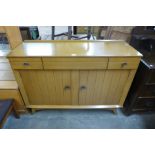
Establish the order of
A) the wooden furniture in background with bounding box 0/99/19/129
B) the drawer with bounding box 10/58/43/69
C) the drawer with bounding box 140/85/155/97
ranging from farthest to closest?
the drawer with bounding box 140/85/155/97 < the wooden furniture in background with bounding box 0/99/19/129 < the drawer with bounding box 10/58/43/69

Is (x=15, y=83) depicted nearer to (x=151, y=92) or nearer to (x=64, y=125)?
(x=64, y=125)

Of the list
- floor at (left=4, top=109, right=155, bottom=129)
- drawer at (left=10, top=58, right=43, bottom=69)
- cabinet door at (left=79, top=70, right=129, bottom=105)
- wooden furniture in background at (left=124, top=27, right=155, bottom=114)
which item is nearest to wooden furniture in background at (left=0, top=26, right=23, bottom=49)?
drawer at (left=10, top=58, right=43, bottom=69)

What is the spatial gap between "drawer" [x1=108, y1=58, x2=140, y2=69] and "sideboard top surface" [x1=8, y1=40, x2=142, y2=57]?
0.04 m

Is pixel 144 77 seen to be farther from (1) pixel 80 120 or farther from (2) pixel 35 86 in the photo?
(2) pixel 35 86

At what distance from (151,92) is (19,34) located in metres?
1.57

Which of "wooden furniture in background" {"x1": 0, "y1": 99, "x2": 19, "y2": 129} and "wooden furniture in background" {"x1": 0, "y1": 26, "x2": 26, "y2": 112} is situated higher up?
"wooden furniture in background" {"x1": 0, "y1": 26, "x2": 26, "y2": 112}

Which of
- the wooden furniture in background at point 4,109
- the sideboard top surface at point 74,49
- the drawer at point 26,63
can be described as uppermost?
the sideboard top surface at point 74,49

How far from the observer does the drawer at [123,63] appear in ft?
3.28

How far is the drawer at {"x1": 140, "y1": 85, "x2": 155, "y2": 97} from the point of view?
119 centimetres

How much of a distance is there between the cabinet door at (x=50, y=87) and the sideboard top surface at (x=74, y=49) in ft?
0.59

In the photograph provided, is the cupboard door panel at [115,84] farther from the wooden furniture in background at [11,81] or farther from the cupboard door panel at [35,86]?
the wooden furniture in background at [11,81]

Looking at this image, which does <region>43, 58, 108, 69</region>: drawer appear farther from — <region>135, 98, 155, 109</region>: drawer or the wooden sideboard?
<region>135, 98, 155, 109</region>: drawer

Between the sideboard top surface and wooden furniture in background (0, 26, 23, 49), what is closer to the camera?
the sideboard top surface

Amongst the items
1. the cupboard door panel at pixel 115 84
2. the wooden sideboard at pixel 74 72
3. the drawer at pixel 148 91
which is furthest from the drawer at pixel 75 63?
the drawer at pixel 148 91
